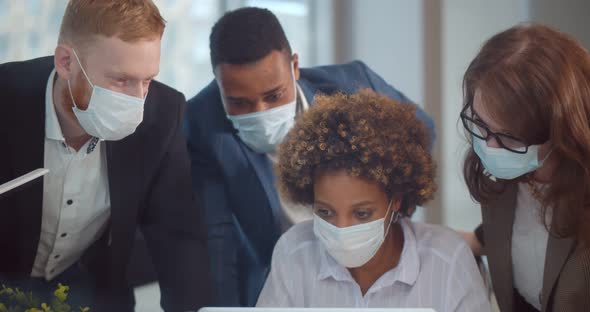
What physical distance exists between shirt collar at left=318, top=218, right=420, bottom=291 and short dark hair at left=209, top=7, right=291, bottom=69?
524mm

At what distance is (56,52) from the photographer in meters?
1.43

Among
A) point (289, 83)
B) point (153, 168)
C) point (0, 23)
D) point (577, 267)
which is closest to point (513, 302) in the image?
point (577, 267)

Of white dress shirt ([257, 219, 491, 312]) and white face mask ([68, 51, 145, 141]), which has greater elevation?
white face mask ([68, 51, 145, 141])

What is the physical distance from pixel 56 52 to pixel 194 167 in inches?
18.9

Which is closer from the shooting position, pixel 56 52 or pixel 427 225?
pixel 56 52

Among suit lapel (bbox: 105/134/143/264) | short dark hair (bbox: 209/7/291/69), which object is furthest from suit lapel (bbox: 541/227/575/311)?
suit lapel (bbox: 105/134/143/264)

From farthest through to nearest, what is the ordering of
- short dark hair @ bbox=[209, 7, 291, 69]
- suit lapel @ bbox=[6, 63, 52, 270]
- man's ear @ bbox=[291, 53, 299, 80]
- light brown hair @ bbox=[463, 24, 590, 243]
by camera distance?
man's ear @ bbox=[291, 53, 299, 80], short dark hair @ bbox=[209, 7, 291, 69], suit lapel @ bbox=[6, 63, 52, 270], light brown hair @ bbox=[463, 24, 590, 243]

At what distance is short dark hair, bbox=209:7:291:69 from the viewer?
166 centimetres

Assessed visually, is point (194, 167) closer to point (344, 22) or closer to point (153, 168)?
point (153, 168)

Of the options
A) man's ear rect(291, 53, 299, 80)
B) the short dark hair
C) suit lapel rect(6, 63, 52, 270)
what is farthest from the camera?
man's ear rect(291, 53, 299, 80)

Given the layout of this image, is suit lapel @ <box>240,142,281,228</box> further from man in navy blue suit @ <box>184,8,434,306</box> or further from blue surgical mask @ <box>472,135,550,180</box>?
blue surgical mask @ <box>472,135,550,180</box>

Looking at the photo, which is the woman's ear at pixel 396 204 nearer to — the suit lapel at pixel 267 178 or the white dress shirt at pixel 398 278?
the white dress shirt at pixel 398 278

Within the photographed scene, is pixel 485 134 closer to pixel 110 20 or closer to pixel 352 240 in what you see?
pixel 352 240

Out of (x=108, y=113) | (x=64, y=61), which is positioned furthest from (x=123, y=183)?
(x=64, y=61)
